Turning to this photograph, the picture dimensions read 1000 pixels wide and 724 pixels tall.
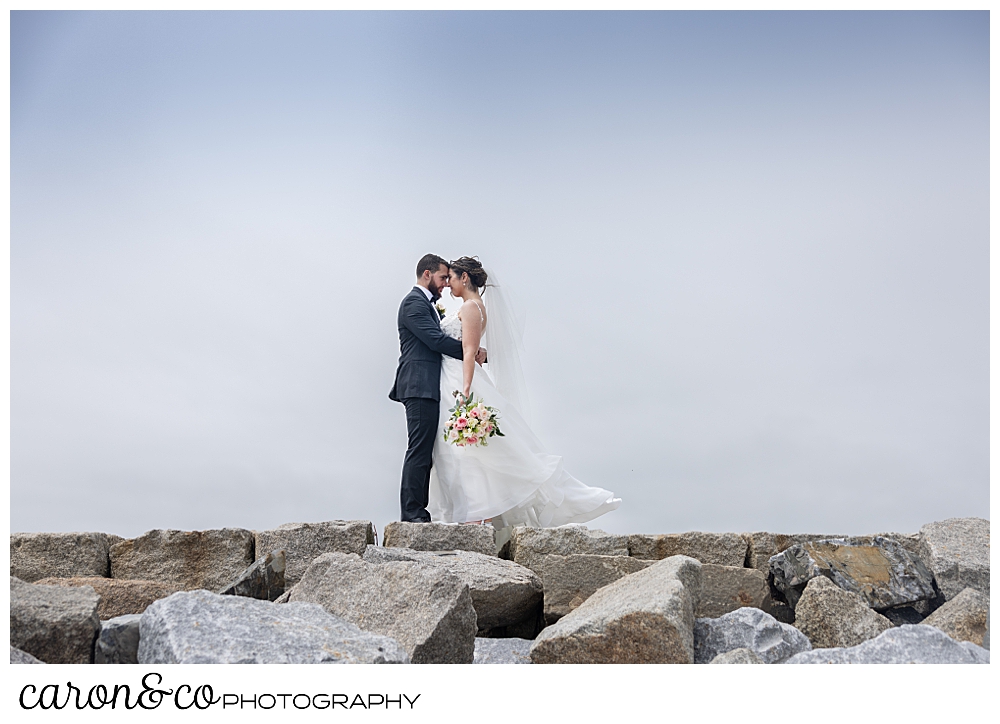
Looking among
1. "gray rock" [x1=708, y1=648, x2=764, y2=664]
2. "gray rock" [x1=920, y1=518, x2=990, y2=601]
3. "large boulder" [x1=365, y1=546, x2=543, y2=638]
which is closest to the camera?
"gray rock" [x1=708, y1=648, x2=764, y2=664]

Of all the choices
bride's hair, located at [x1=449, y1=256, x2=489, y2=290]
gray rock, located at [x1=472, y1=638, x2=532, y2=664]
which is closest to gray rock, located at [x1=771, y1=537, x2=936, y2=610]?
gray rock, located at [x1=472, y1=638, x2=532, y2=664]

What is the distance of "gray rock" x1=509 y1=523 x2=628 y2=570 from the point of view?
210 inches

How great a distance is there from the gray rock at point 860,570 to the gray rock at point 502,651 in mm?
1526

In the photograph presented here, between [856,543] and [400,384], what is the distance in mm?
3647

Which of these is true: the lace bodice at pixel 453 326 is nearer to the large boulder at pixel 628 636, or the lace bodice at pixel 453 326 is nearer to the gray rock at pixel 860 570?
the gray rock at pixel 860 570

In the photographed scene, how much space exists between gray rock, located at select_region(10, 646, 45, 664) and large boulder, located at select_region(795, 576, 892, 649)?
344 cm

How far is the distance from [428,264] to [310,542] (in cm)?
287

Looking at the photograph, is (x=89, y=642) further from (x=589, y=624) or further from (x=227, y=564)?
(x=589, y=624)

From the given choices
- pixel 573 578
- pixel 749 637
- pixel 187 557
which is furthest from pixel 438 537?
pixel 749 637

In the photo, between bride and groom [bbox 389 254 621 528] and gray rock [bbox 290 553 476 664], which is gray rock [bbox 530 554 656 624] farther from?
bride and groom [bbox 389 254 621 528]

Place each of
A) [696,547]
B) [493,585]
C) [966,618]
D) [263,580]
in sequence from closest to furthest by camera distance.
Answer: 1. [966,618]
2. [493,585]
3. [263,580]
4. [696,547]

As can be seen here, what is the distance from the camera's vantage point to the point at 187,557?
5391 millimetres

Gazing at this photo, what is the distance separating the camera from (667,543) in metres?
5.45

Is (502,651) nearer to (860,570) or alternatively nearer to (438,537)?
(438,537)
